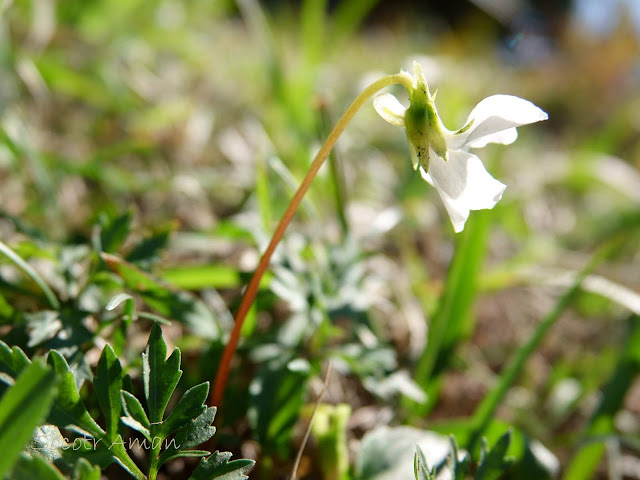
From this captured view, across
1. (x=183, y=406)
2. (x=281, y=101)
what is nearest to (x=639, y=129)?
(x=281, y=101)

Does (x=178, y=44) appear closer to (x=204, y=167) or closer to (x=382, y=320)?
(x=204, y=167)

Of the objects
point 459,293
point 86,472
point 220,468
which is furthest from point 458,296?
point 86,472

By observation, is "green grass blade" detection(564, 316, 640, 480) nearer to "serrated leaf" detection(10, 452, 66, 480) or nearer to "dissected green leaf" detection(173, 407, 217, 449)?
"dissected green leaf" detection(173, 407, 217, 449)

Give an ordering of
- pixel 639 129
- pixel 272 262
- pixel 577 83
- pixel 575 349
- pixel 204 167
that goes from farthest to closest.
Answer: pixel 577 83 → pixel 639 129 → pixel 204 167 → pixel 575 349 → pixel 272 262

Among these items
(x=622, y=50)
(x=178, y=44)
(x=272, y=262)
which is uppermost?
(x=622, y=50)

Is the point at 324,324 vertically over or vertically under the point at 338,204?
under

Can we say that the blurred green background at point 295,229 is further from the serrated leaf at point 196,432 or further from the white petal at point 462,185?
the white petal at point 462,185
